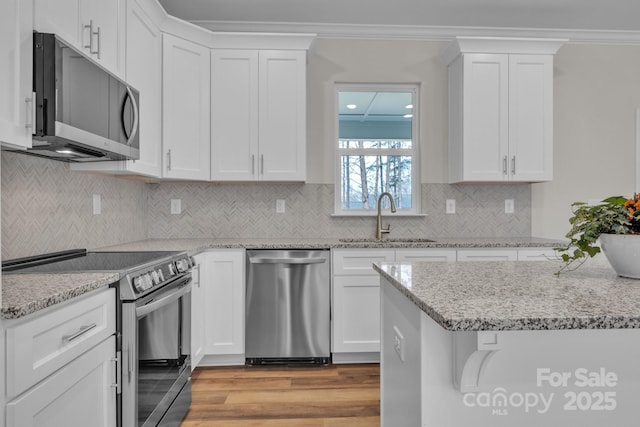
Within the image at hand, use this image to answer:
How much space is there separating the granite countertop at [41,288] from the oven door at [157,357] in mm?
Result: 217

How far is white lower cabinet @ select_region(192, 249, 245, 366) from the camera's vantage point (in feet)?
9.61

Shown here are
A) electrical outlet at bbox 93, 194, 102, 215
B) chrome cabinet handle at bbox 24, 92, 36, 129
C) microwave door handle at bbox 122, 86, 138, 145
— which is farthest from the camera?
electrical outlet at bbox 93, 194, 102, 215

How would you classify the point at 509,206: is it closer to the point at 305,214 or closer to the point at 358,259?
the point at 358,259

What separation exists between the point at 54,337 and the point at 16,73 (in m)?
0.80

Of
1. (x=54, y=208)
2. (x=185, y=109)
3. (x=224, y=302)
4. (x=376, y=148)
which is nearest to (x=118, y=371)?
(x=54, y=208)

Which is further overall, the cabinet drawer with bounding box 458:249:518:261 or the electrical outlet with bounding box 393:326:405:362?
the cabinet drawer with bounding box 458:249:518:261

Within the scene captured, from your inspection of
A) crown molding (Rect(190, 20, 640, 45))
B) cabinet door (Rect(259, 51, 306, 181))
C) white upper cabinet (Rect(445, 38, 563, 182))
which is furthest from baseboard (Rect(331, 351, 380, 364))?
crown molding (Rect(190, 20, 640, 45))

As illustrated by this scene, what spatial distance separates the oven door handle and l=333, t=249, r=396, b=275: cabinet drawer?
1.09 metres

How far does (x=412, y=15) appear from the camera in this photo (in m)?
3.36

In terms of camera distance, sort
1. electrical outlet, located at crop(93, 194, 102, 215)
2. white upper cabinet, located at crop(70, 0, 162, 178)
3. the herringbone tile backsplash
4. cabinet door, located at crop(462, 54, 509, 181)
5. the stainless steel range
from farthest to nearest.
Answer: the herringbone tile backsplash → cabinet door, located at crop(462, 54, 509, 181) → electrical outlet, located at crop(93, 194, 102, 215) → white upper cabinet, located at crop(70, 0, 162, 178) → the stainless steel range

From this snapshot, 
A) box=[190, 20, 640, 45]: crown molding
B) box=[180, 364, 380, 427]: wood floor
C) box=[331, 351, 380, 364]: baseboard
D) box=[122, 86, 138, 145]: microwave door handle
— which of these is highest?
box=[190, 20, 640, 45]: crown molding

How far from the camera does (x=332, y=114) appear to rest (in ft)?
11.8

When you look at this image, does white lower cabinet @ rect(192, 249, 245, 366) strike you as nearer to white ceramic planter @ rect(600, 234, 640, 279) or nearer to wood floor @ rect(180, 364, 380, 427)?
wood floor @ rect(180, 364, 380, 427)

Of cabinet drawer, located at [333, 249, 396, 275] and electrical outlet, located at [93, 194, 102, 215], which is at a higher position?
electrical outlet, located at [93, 194, 102, 215]
